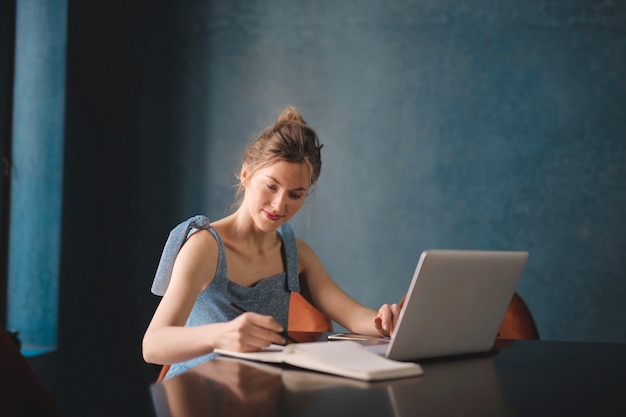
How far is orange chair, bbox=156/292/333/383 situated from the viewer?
7.70ft

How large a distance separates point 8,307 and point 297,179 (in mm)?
1941

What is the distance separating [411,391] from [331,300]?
99 cm

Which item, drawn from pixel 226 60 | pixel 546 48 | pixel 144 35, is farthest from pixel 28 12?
pixel 546 48

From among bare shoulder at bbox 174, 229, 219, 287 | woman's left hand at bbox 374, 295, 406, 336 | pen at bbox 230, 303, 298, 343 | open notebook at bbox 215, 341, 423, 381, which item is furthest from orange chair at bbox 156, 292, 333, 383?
open notebook at bbox 215, 341, 423, 381

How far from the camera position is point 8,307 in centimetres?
323

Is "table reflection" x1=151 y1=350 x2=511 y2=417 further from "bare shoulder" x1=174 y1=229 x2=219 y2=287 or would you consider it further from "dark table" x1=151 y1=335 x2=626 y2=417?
"bare shoulder" x1=174 y1=229 x2=219 y2=287

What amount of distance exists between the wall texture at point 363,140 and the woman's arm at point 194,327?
181 centimetres

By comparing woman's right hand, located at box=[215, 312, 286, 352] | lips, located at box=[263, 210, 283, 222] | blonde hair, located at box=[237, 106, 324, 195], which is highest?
blonde hair, located at box=[237, 106, 324, 195]

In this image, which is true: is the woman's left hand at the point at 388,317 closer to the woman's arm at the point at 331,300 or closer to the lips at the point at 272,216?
the woman's arm at the point at 331,300

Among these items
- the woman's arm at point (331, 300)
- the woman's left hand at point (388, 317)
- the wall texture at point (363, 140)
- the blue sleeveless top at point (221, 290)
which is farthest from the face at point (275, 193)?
the wall texture at point (363, 140)

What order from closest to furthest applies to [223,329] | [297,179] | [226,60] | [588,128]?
[223,329], [297,179], [588,128], [226,60]

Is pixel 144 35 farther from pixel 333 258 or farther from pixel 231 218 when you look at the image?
pixel 231 218

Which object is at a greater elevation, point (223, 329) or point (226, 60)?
point (226, 60)

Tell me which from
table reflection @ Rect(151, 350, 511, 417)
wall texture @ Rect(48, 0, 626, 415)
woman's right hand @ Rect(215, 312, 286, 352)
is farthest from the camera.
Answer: wall texture @ Rect(48, 0, 626, 415)
